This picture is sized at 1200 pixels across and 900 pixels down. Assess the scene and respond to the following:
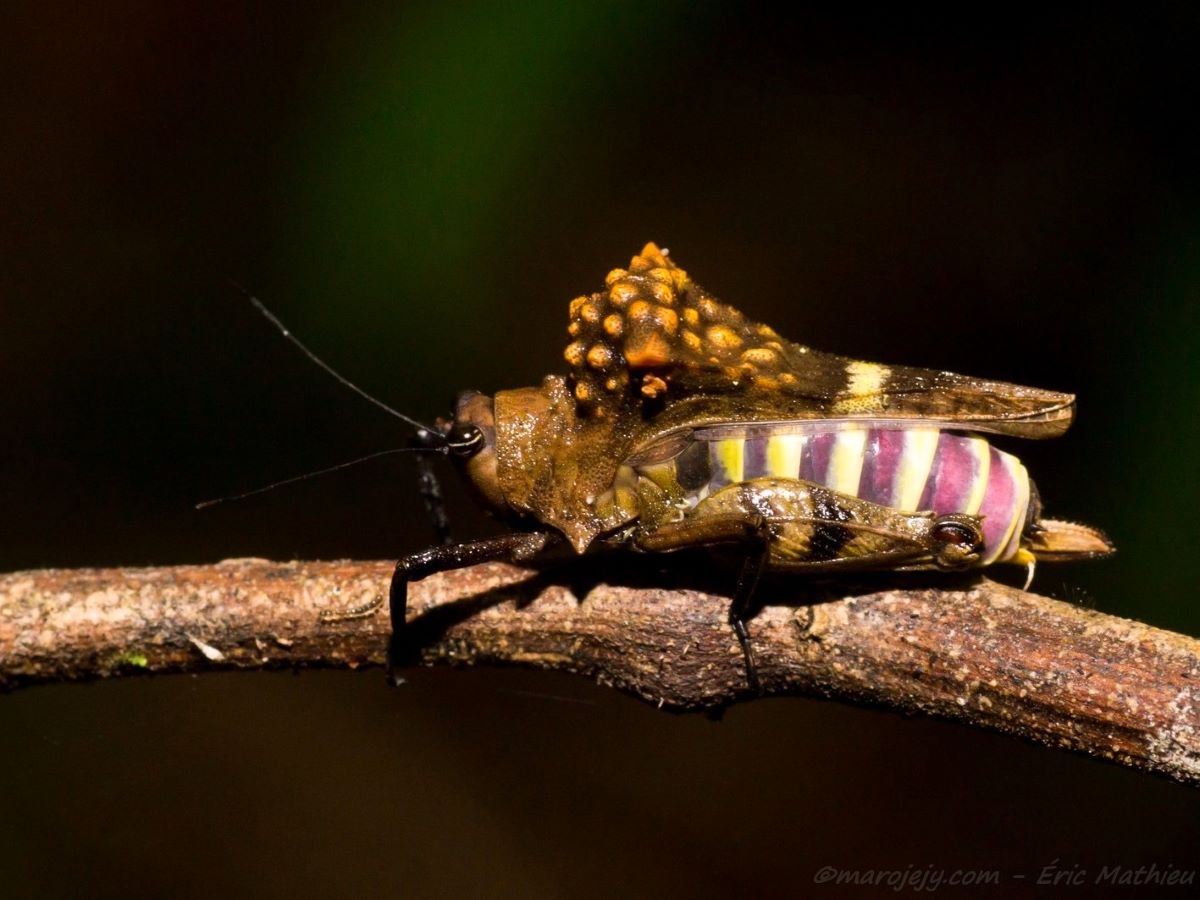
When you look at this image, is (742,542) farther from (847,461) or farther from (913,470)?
(913,470)

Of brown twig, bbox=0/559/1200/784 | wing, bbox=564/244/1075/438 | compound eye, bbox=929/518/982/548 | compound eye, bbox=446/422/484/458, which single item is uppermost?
wing, bbox=564/244/1075/438

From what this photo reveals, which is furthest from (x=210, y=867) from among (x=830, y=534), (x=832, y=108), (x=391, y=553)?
(x=832, y=108)

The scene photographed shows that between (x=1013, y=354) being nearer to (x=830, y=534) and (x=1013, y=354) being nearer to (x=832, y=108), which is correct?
(x=832, y=108)

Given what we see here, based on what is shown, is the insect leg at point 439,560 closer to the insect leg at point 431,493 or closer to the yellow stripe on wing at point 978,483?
the insect leg at point 431,493

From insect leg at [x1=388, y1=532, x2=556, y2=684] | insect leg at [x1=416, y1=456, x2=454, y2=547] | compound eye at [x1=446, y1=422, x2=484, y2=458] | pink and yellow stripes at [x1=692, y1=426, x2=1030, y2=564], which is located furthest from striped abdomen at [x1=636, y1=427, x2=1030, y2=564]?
insect leg at [x1=416, y1=456, x2=454, y2=547]

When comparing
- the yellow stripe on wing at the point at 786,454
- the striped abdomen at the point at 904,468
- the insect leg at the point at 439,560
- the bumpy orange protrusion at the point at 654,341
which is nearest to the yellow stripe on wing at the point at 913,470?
the striped abdomen at the point at 904,468

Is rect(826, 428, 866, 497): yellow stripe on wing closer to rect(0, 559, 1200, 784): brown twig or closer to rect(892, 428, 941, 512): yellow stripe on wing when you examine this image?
rect(892, 428, 941, 512): yellow stripe on wing

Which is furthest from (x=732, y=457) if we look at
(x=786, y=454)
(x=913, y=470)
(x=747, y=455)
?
(x=913, y=470)
